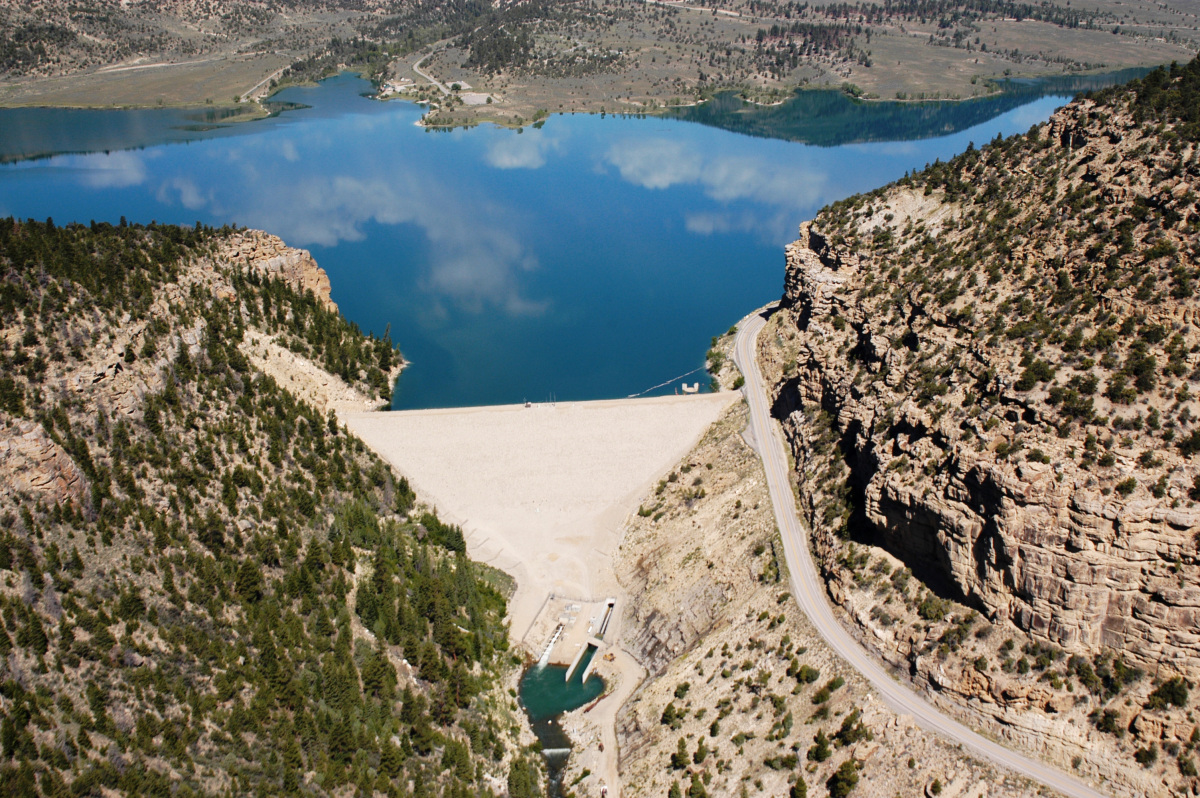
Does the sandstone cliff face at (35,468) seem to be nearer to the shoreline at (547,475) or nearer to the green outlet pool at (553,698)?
the shoreline at (547,475)

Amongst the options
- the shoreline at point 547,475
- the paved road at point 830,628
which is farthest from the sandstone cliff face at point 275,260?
the paved road at point 830,628

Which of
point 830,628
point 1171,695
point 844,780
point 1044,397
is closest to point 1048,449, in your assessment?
point 1044,397

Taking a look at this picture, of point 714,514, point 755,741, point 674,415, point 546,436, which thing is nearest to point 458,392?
point 546,436

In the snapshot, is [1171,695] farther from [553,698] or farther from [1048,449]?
[553,698]

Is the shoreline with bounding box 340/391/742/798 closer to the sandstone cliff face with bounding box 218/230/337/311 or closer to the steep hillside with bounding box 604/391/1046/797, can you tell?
the steep hillside with bounding box 604/391/1046/797

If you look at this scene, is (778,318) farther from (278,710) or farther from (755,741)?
(278,710)

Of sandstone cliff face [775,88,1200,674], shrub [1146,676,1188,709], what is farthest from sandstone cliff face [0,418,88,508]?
shrub [1146,676,1188,709]
